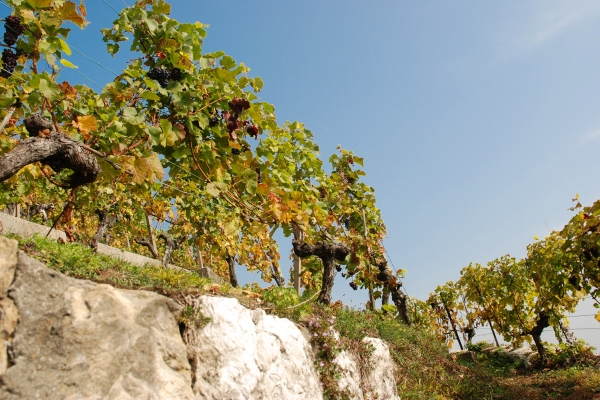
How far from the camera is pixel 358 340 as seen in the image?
20.4 ft

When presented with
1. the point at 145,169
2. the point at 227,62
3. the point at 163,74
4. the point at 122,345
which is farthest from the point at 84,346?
the point at 227,62

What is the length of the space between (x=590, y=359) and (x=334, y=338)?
9.15 m

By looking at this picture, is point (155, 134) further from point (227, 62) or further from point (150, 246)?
point (150, 246)

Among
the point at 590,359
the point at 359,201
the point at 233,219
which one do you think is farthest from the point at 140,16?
the point at 590,359

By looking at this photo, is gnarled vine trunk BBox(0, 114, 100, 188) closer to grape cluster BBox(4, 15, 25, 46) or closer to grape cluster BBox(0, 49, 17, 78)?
grape cluster BBox(0, 49, 17, 78)

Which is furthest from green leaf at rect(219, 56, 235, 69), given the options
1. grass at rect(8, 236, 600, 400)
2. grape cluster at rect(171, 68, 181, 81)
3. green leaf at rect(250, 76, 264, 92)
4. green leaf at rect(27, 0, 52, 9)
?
grass at rect(8, 236, 600, 400)

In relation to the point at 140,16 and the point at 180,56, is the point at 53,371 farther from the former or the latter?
the point at 140,16

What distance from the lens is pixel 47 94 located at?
290 cm

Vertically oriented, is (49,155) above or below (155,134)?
below

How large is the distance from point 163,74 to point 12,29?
116 cm

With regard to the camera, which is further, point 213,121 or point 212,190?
point 213,121

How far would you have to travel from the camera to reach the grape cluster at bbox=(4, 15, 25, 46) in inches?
123

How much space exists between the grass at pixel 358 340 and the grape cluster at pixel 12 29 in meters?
2.11

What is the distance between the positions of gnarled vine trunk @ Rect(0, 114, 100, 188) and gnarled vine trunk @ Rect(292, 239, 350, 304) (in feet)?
14.0
